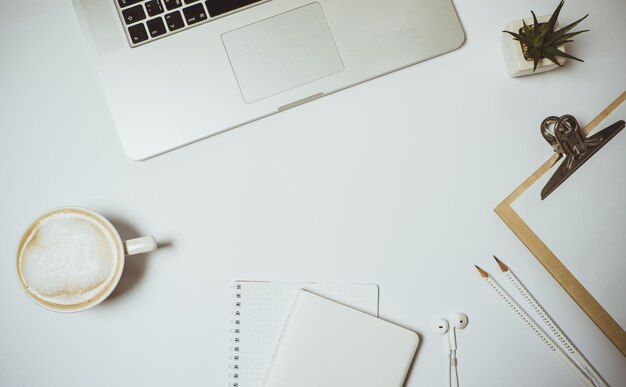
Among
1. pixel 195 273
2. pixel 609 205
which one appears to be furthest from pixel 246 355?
pixel 609 205

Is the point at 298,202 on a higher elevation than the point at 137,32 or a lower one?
lower

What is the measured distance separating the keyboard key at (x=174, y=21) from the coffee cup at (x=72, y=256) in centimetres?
29

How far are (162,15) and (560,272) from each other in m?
0.69

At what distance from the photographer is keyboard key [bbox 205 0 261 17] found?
67cm

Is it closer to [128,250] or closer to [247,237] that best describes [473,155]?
[247,237]

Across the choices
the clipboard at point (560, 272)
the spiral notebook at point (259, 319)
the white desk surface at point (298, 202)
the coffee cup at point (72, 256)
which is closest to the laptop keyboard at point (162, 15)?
the white desk surface at point (298, 202)

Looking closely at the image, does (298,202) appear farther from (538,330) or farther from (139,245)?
(538,330)

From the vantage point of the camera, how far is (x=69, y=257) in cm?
63

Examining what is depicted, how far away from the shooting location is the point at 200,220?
698 millimetres

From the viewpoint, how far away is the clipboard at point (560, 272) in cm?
→ 69

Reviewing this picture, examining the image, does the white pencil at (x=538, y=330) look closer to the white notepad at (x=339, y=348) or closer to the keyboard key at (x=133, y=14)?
the white notepad at (x=339, y=348)

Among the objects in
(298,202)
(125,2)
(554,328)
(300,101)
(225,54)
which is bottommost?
(554,328)

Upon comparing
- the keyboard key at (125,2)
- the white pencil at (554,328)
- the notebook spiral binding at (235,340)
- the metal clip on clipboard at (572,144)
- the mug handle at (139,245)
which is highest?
the keyboard key at (125,2)

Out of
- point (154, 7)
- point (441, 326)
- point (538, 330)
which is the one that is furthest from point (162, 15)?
point (538, 330)
